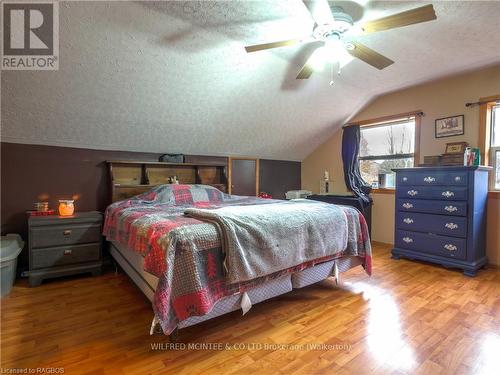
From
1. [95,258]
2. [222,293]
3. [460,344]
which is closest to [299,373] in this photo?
[222,293]

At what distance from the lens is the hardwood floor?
1439 millimetres

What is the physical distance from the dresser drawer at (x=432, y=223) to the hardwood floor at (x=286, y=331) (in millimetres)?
571

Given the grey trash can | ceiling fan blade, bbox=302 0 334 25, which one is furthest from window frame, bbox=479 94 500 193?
the grey trash can

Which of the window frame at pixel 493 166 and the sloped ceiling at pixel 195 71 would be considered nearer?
the sloped ceiling at pixel 195 71

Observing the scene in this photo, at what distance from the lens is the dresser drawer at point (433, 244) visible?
284 cm

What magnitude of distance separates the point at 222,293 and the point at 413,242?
8.83ft

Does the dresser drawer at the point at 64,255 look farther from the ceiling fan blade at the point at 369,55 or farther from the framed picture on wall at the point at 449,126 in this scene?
the framed picture on wall at the point at 449,126

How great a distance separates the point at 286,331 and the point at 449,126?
11.0ft

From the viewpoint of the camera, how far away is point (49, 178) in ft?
9.75

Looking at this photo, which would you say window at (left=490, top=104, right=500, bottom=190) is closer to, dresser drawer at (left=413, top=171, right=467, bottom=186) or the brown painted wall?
dresser drawer at (left=413, top=171, right=467, bottom=186)

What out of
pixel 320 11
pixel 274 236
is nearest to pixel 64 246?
pixel 274 236

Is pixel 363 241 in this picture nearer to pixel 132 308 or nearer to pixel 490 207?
pixel 490 207

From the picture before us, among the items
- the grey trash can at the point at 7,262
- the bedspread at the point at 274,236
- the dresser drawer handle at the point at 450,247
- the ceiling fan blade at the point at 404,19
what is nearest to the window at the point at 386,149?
the dresser drawer handle at the point at 450,247

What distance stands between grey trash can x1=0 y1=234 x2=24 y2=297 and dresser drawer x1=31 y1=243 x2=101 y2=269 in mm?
150
